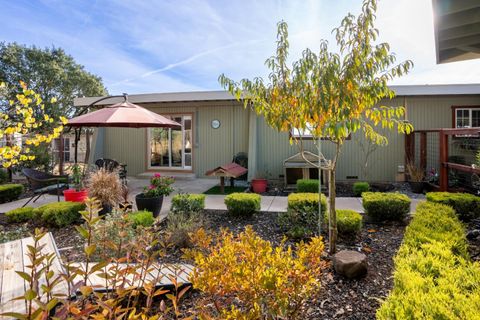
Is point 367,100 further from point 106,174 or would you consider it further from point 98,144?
point 98,144

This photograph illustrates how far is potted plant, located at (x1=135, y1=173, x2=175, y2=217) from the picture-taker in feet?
15.1

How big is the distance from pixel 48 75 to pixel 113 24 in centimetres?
1310

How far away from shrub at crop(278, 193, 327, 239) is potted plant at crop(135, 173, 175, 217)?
202cm

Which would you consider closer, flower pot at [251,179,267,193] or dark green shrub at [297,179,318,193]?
dark green shrub at [297,179,318,193]

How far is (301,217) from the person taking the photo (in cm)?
400

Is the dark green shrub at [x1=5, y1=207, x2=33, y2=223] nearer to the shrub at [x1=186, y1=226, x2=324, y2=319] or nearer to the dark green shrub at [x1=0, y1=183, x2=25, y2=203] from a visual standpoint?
the dark green shrub at [x1=0, y1=183, x2=25, y2=203]

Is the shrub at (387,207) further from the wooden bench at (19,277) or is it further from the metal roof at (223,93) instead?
the metal roof at (223,93)

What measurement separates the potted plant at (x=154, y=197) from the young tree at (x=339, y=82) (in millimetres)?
2529

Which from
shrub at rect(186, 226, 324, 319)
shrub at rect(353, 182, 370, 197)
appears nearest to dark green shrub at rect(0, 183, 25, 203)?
shrub at rect(186, 226, 324, 319)

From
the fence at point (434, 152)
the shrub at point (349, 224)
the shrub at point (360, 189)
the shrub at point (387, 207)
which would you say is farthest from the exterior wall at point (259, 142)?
the shrub at point (349, 224)

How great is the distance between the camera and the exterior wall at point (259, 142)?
8.14 meters

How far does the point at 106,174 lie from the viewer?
14.9 feet

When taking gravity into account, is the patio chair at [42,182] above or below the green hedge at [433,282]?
above

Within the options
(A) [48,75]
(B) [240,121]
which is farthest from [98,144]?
(A) [48,75]
